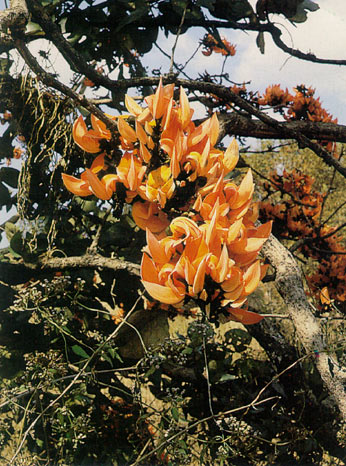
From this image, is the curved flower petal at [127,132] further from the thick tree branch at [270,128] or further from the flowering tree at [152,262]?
the thick tree branch at [270,128]

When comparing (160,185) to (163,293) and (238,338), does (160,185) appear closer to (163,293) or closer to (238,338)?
(163,293)

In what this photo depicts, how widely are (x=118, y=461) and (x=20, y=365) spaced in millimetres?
455

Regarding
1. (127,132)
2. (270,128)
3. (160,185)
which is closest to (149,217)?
(160,185)

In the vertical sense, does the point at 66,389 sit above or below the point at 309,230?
below

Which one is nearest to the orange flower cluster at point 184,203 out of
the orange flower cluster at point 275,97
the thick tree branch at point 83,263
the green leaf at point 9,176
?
the thick tree branch at point 83,263

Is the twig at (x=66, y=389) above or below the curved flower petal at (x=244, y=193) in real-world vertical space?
below

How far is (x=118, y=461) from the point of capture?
139cm

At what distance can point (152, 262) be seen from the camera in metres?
0.66

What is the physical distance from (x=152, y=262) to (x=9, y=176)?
816mm

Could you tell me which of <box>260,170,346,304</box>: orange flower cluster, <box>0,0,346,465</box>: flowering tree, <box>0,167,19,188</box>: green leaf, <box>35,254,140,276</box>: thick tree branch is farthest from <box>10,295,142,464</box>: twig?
<box>260,170,346,304</box>: orange flower cluster

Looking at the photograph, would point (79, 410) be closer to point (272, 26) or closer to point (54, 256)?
point (54, 256)

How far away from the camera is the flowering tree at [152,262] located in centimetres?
74

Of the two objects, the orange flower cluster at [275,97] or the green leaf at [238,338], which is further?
the orange flower cluster at [275,97]

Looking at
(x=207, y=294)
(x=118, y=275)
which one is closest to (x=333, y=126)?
(x=118, y=275)
